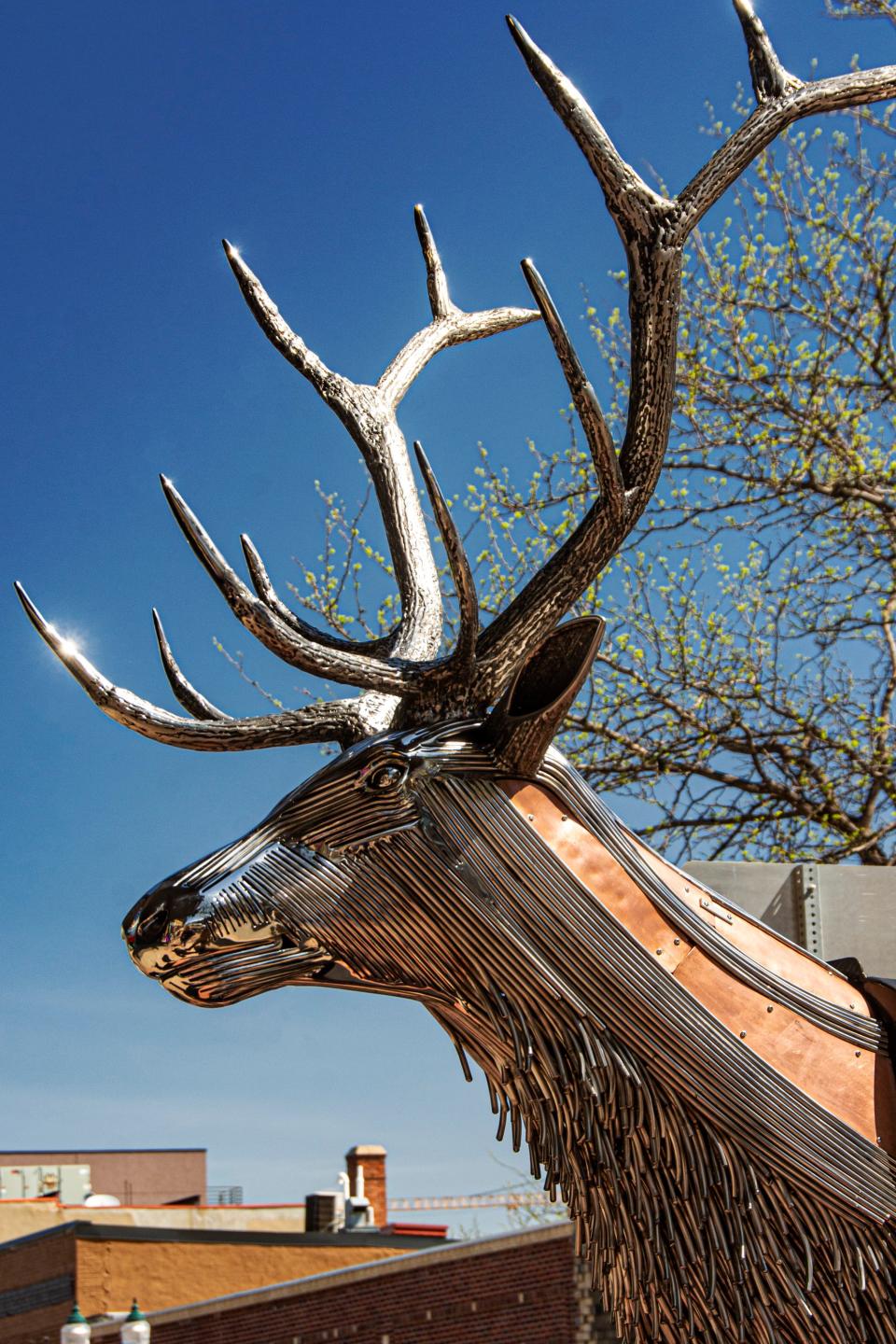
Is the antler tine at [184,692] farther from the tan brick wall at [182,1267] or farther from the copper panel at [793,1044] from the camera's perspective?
the tan brick wall at [182,1267]

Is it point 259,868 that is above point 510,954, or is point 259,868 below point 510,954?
above

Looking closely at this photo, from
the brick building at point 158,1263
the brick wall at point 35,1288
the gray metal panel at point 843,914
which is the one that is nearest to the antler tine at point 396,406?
the gray metal panel at point 843,914

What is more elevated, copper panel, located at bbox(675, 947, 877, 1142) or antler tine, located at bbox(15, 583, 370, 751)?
antler tine, located at bbox(15, 583, 370, 751)

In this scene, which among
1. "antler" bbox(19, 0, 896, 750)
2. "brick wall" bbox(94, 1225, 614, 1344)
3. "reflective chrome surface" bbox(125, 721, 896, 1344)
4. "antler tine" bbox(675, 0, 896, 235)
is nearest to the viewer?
"reflective chrome surface" bbox(125, 721, 896, 1344)

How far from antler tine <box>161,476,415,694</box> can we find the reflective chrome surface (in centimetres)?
15

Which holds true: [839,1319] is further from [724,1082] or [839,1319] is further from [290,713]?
[290,713]

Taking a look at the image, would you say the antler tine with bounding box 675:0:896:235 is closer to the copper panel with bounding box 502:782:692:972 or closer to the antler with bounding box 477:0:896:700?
the antler with bounding box 477:0:896:700

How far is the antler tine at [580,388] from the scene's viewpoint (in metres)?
2.59

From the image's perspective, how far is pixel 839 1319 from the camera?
240 cm

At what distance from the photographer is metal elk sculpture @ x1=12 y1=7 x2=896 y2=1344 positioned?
2.41 meters

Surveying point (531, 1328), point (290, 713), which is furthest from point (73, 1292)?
point (290, 713)

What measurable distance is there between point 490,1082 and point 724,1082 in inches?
16.2

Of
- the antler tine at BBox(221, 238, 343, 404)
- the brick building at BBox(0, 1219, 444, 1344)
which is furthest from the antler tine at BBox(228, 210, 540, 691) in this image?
the brick building at BBox(0, 1219, 444, 1344)

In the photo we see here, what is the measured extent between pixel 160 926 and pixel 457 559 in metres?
0.80
